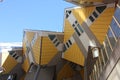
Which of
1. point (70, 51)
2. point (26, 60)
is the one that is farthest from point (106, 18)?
point (26, 60)

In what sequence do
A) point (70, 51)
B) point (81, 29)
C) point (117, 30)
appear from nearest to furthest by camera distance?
point (117, 30), point (81, 29), point (70, 51)

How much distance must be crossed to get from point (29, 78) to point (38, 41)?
2.07 meters

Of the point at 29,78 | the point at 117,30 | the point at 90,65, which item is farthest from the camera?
the point at 29,78

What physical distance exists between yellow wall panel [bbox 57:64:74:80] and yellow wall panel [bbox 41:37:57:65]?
1061mm

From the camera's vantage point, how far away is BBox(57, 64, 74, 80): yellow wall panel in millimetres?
9914

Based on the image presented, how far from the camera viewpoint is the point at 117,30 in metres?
4.01

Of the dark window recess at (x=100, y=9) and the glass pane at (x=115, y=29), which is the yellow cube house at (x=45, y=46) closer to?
the dark window recess at (x=100, y=9)

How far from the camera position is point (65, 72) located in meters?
10.1

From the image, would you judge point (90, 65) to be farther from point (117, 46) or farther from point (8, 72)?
point (8, 72)

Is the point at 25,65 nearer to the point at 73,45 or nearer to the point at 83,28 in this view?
the point at 73,45

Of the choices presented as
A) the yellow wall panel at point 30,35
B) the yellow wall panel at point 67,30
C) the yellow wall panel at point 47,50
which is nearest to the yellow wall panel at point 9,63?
the yellow wall panel at point 30,35

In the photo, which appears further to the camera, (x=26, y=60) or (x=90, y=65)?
(x=26, y=60)

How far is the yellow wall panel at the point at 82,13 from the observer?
7383 millimetres

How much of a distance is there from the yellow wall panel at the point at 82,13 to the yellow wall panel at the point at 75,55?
1092mm
